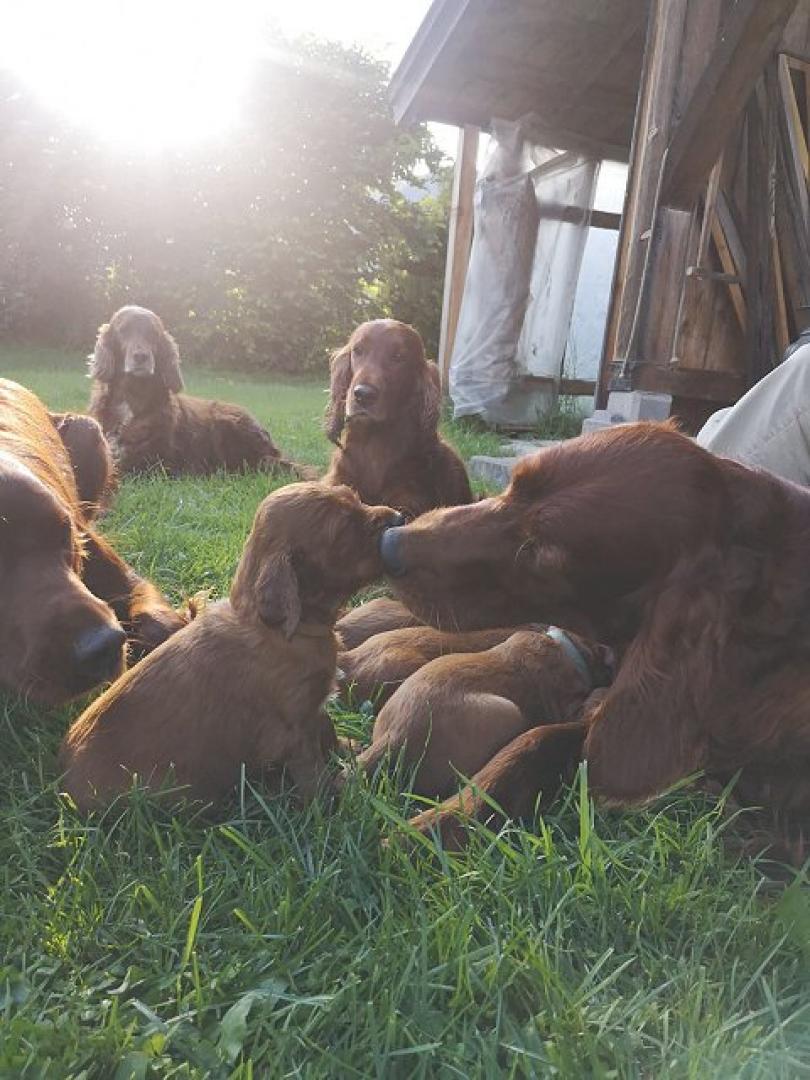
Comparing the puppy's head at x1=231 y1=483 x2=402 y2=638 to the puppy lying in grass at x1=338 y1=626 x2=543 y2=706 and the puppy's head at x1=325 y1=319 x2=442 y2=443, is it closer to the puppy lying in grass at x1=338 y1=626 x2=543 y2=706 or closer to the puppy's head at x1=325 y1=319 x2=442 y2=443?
the puppy lying in grass at x1=338 y1=626 x2=543 y2=706

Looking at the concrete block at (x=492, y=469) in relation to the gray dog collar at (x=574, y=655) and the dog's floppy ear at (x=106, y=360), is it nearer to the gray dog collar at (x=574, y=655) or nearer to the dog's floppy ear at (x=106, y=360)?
the dog's floppy ear at (x=106, y=360)

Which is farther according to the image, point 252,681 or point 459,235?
point 459,235

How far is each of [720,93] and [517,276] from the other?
4.12 metres

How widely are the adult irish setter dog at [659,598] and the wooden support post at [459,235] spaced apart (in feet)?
28.3

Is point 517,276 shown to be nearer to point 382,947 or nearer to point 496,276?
point 496,276

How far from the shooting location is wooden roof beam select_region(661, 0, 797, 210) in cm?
496

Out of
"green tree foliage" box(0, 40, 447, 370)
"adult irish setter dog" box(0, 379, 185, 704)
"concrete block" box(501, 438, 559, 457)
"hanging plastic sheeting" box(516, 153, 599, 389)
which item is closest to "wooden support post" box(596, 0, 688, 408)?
"concrete block" box(501, 438, 559, 457)

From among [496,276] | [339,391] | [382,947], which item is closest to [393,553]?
[382,947]

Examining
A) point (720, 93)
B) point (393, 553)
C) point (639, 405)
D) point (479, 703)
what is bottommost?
point (479, 703)

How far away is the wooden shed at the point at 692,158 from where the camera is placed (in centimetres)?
545

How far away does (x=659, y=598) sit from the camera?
175 cm

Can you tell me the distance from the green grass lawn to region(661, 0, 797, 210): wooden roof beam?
4593 millimetres

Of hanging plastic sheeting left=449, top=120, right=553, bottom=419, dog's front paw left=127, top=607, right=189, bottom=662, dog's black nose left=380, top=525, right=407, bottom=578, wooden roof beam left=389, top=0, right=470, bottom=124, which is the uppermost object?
wooden roof beam left=389, top=0, right=470, bottom=124

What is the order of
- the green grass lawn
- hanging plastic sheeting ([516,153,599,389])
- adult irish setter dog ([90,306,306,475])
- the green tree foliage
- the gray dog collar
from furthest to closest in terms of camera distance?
the green tree foliage, hanging plastic sheeting ([516,153,599,389]), adult irish setter dog ([90,306,306,475]), the gray dog collar, the green grass lawn
